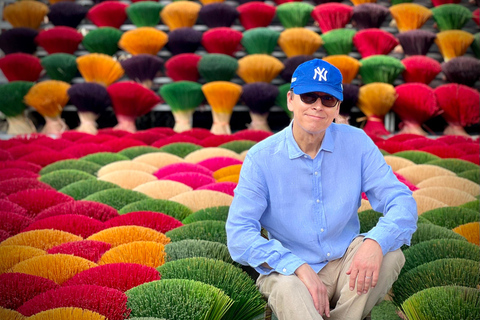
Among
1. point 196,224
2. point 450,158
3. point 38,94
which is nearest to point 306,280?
point 196,224

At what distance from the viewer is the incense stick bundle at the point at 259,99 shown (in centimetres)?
373

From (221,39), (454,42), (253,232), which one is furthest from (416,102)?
(253,232)

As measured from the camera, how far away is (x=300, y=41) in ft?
12.9

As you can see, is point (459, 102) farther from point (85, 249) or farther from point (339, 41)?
point (85, 249)

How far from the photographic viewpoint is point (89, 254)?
1.48 meters

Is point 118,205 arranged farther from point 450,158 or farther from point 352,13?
point 352,13

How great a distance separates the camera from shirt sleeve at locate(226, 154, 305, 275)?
123 cm

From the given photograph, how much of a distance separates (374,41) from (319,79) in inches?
111

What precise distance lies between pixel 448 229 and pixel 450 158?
1158mm

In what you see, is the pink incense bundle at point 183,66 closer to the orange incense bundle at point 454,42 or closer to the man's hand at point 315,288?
the orange incense bundle at point 454,42

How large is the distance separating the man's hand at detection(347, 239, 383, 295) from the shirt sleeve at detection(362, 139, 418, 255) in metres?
0.04

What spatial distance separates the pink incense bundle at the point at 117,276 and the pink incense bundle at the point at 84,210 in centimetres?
56

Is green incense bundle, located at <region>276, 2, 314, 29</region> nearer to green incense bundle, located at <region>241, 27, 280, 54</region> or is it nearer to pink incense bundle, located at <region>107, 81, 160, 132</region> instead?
green incense bundle, located at <region>241, 27, 280, 54</region>

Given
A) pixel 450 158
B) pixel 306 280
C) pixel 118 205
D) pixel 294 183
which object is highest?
pixel 294 183
